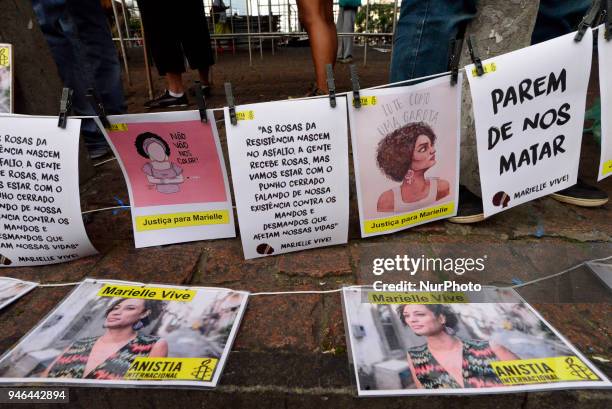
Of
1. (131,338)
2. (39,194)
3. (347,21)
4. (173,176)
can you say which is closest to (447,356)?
(131,338)

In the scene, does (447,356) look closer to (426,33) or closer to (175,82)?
(426,33)

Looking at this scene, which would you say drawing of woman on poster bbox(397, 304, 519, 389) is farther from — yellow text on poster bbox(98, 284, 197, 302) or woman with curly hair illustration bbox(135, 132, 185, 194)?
woman with curly hair illustration bbox(135, 132, 185, 194)

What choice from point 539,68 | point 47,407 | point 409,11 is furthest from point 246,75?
point 47,407

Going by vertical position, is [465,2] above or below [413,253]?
above

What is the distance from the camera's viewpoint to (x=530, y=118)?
1.38m

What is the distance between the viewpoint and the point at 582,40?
130 cm

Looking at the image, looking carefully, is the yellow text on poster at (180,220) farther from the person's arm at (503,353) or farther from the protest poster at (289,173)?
the person's arm at (503,353)

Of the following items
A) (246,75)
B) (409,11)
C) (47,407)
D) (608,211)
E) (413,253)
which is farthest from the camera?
(246,75)

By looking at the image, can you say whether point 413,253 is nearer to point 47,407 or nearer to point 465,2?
point 465,2

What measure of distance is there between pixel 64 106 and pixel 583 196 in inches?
82.5

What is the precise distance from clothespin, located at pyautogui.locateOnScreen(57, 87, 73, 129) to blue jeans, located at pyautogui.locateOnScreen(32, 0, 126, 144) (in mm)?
988

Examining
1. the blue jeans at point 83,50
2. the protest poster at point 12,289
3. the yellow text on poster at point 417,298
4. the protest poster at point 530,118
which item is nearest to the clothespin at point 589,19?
the protest poster at point 530,118

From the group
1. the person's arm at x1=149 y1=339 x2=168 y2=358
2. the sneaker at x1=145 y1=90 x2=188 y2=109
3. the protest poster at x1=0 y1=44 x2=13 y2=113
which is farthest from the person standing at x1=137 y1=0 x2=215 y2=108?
the person's arm at x1=149 y1=339 x2=168 y2=358

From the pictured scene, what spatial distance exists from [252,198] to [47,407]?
77 centimetres
